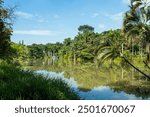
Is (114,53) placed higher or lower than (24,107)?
higher

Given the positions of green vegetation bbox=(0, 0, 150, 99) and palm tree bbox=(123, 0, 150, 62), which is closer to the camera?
green vegetation bbox=(0, 0, 150, 99)

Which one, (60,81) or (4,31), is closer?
(60,81)

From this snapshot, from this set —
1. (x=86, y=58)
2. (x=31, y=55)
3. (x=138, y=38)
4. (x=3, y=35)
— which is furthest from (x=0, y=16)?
(x=31, y=55)

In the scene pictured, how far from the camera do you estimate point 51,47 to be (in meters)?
114

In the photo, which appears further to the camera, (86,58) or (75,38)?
(75,38)

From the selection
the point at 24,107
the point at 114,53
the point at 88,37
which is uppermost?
the point at 88,37

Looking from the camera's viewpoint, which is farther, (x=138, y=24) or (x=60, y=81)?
(x=138, y=24)

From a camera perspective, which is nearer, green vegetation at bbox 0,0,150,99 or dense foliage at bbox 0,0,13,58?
green vegetation at bbox 0,0,150,99

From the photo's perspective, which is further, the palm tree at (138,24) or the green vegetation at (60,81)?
the palm tree at (138,24)

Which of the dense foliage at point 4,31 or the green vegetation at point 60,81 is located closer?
the green vegetation at point 60,81

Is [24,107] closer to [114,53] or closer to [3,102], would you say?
[3,102]

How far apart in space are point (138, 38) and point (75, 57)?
2349 inches

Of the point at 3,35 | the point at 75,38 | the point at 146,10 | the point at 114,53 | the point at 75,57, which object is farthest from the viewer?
the point at 75,38

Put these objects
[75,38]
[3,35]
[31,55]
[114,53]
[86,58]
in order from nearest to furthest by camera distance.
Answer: [114,53]
[3,35]
[86,58]
[75,38]
[31,55]
